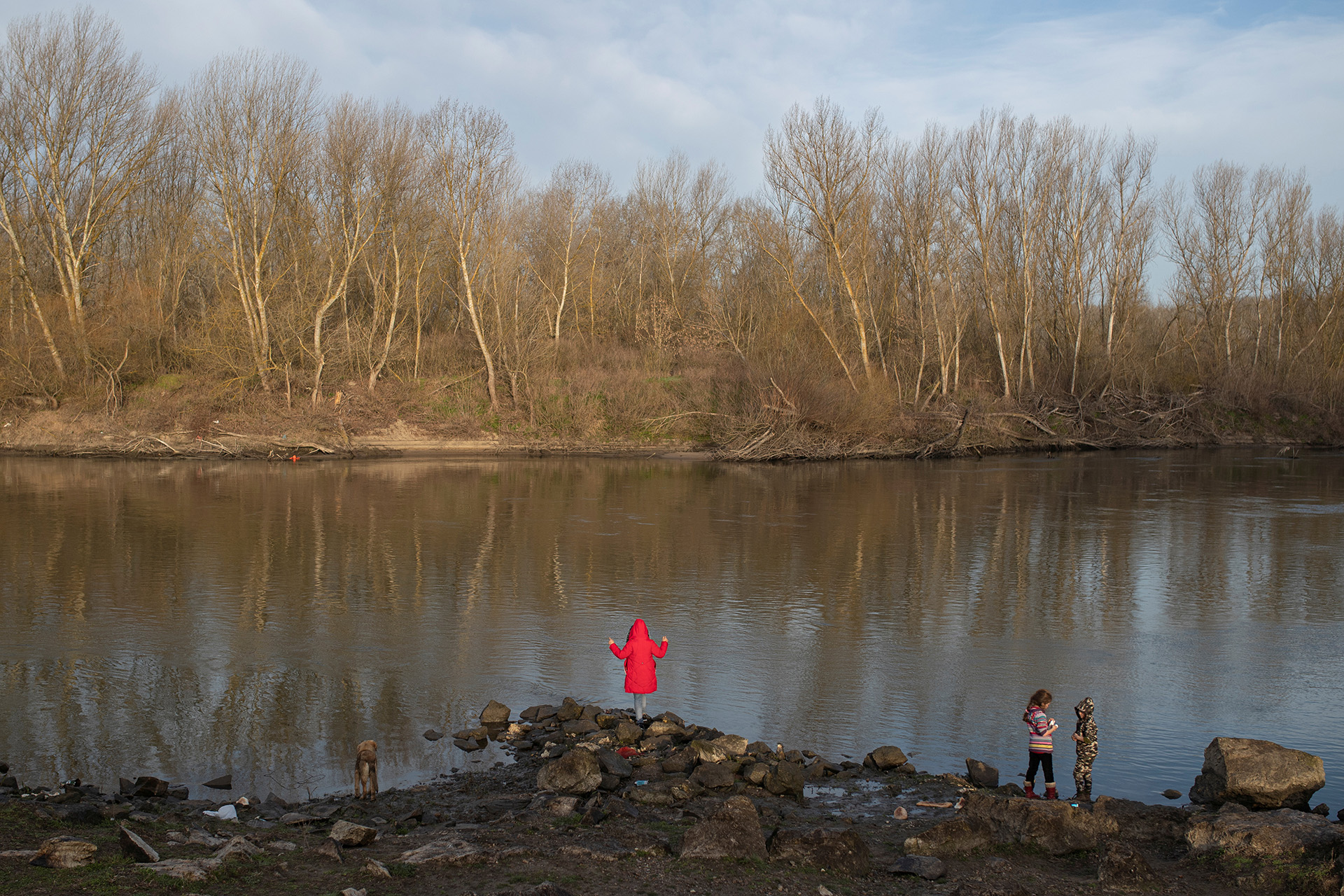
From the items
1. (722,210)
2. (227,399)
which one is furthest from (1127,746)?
(722,210)

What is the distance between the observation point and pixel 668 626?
1244 cm

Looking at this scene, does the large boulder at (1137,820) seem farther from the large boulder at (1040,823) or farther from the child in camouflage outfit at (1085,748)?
the child in camouflage outfit at (1085,748)

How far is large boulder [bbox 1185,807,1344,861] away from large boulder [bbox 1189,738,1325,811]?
56 cm

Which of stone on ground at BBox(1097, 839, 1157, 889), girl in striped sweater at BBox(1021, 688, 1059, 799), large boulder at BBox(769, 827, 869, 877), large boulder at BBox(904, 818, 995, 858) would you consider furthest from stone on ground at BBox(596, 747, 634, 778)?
stone on ground at BBox(1097, 839, 1157, 889)

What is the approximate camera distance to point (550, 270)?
5412cm

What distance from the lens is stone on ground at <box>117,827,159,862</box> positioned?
5430 millimetres

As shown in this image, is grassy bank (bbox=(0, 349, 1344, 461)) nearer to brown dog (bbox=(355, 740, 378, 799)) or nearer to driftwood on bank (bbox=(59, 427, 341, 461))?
driftwood on bank (bbox=(59, 427, 341, 461))

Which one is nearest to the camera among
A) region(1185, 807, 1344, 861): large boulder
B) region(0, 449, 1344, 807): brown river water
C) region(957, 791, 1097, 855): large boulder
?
region(1185, 807, 1344, 861): large boulder

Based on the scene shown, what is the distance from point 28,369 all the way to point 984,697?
4451 centimetres

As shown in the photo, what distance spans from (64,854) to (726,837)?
3793 millimetres

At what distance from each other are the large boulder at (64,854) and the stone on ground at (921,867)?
4.65m

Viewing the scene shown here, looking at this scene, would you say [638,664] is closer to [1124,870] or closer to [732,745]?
[732,745]

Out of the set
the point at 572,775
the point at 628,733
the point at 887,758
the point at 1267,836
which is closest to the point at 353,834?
the point at 572,775

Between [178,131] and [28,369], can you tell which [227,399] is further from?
[178,131]
